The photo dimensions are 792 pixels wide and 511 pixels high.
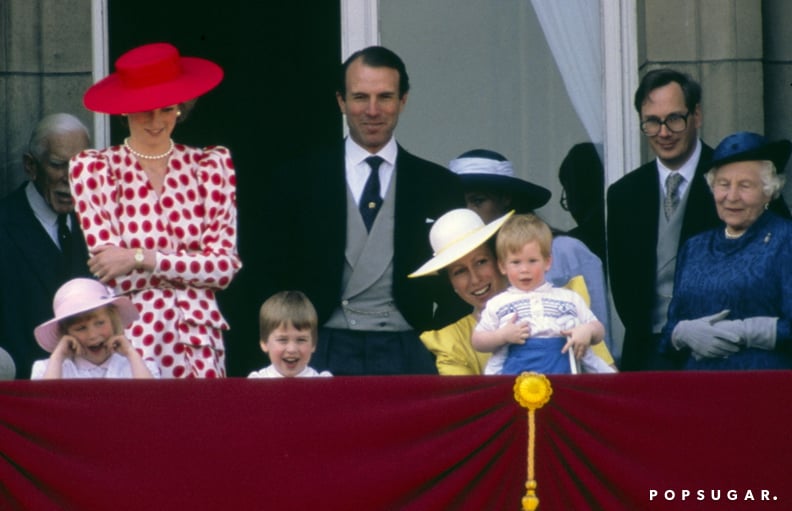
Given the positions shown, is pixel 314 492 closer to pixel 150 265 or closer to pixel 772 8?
pixel 150 265

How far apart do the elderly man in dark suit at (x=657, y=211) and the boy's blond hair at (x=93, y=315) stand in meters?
2.22

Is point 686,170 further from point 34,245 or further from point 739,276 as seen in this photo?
point 34,245

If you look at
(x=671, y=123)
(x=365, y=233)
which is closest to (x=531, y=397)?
(x=365, y=233)

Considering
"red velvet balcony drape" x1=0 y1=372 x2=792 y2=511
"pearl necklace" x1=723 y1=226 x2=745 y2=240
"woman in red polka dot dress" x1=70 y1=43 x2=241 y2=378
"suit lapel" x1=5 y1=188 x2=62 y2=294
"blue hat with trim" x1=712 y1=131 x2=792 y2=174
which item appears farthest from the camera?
"suit lapel" x1=5 y1=188 x2=62 y2=294

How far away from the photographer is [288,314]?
27.5ft

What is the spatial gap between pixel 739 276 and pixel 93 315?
7.95ft

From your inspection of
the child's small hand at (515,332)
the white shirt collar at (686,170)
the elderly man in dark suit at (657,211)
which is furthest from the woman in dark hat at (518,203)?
the child's small hand at (515,332)

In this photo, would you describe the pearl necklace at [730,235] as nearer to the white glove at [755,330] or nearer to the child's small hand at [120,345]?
the white glove at [755,330]

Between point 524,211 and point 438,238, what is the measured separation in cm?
83

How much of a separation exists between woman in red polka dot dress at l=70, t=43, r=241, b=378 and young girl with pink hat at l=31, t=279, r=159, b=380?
100 millimetres

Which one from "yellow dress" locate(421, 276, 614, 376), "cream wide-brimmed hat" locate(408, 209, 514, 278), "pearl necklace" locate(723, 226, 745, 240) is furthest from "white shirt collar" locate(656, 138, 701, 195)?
"cream wide-brimmed hat" locate(408, 209, 514, 278)

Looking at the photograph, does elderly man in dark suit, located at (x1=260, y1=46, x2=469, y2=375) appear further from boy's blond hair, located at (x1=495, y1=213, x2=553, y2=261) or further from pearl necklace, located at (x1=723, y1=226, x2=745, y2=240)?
pearl necklace, located at (x1=723, y1=226, x2=745, y2=240)

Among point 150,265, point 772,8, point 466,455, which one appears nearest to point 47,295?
point 150,265

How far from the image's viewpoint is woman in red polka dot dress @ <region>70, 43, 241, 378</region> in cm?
822
